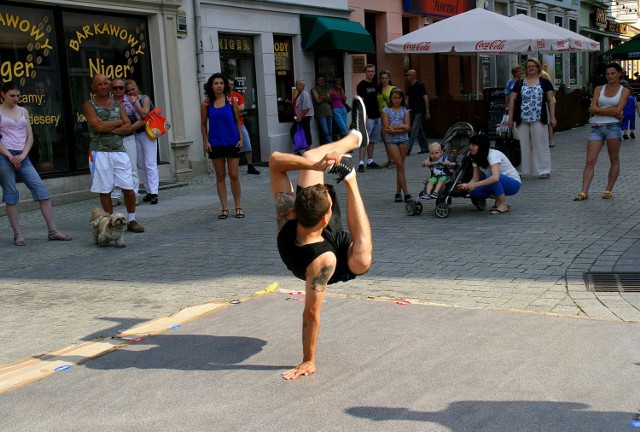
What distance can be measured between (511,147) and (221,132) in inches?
216

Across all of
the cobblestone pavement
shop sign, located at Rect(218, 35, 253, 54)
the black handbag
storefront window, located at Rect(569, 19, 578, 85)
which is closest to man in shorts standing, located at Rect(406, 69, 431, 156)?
shop sign, located at Rect(218, 35, 253, 54)

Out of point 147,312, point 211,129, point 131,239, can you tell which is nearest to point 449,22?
point 211,129

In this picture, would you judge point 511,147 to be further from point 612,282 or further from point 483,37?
point 612,282

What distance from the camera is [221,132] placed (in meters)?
10.4

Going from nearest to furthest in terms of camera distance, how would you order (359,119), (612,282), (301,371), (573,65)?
(301,371), (359,119), (612,282), (573,65)

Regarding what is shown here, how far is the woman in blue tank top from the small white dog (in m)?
1.83

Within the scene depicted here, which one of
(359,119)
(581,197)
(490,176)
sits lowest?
(581,197)

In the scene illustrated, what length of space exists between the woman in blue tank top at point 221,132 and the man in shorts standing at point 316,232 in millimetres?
5713

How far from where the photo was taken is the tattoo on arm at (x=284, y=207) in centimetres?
471

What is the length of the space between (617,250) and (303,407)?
4.61 meters

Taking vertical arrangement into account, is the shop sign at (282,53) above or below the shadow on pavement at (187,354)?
above

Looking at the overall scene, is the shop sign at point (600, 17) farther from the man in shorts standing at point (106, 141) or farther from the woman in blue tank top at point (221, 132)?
the man in shorts standing at point (106, 141)

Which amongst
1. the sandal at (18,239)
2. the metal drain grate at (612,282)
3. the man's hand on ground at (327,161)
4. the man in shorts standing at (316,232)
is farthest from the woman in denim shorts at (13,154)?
the metal drain grate at (612,282)

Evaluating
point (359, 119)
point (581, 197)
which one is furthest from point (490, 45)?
point (359, 119)
